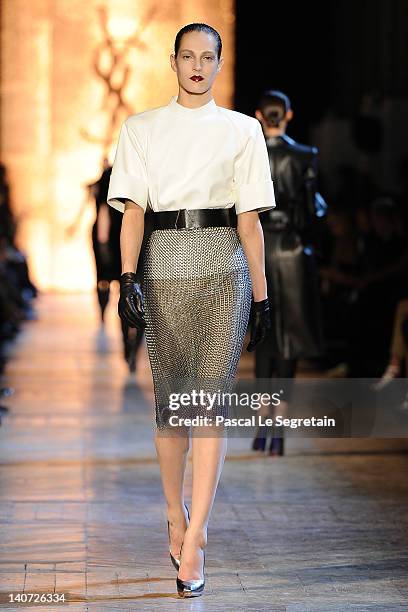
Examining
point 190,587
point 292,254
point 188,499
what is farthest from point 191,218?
point 292,254

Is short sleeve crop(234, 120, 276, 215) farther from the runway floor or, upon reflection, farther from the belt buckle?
the runway floor

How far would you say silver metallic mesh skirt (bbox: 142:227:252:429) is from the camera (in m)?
3.56

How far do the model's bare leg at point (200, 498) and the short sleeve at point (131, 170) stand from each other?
62 cm

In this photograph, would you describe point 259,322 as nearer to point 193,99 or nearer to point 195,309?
point 195,309

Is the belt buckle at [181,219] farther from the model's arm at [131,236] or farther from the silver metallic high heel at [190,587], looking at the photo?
the silver metallic high heel at [190,587]

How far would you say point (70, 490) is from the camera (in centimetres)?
475

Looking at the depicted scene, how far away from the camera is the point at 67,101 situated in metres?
16.0

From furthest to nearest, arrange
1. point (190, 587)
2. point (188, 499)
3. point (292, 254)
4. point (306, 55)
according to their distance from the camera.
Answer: point (306, 55)
point (292, 254)
point (188, 499)
point (190, 587)

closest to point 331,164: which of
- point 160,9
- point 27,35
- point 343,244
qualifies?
point 160,9

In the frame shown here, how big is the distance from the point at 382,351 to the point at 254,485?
2.79 metres

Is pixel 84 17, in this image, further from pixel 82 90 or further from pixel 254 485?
pixel 254 485

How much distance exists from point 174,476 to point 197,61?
104cm

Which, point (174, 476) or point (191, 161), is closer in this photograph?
point (191, 161)

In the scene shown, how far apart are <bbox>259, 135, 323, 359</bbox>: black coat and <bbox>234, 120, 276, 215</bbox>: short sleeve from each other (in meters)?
1.75
